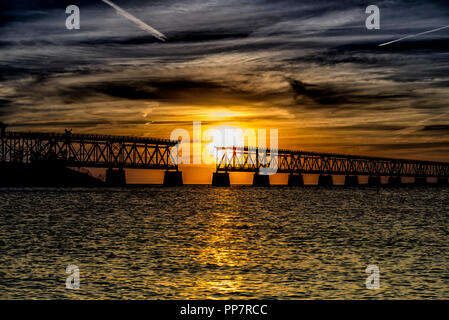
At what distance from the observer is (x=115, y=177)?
17812cm

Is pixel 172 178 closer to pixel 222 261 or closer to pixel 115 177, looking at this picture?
pixel 115 177

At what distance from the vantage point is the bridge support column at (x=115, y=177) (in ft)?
581

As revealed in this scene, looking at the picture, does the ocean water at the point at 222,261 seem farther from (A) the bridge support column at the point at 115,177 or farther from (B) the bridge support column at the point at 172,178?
(B) the bridge support column at the point at 172,178

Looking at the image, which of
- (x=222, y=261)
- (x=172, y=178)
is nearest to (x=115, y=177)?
(x=172, y=178)

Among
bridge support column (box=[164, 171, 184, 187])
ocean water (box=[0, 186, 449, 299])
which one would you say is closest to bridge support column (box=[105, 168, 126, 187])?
bridge support column (box=[164, 171, 184, 187])

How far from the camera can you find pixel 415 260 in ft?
93.9

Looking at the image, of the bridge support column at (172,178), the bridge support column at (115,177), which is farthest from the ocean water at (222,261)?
the bridge support column at (172,178)

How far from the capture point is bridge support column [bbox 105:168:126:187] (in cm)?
17700

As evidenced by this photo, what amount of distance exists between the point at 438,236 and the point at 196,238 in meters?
18.7

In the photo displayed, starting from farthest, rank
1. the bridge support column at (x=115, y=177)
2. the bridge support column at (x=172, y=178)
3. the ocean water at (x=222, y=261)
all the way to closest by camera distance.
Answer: the bridge support column at (x=172, y=178) → the bridge support column at (x=115, y=177) → the ocean water at (x=222, y=261)

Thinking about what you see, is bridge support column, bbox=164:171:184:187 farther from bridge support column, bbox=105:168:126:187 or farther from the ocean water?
the ocean water
